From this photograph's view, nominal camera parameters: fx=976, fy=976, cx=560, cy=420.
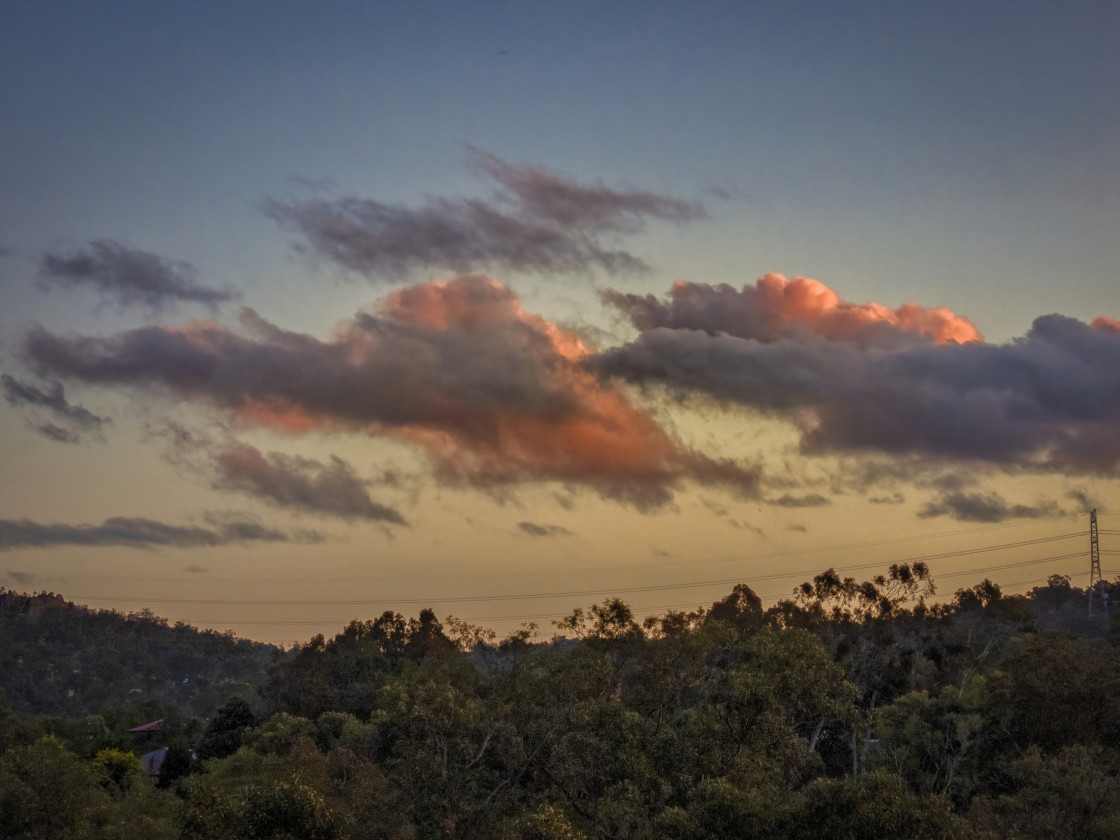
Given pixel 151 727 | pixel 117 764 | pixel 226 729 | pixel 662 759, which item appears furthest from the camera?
pixel 151 727

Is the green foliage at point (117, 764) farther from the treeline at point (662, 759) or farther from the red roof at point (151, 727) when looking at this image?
the red roof at point (151, 727)

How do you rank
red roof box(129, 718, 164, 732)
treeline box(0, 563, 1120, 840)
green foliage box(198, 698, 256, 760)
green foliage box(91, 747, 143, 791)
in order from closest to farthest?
1. treeline box(0, 563, 1120, 840)
2. green foliage box(91, 747, 143, 791)
3. green foliage box(198, 698, 256, 760)
4. red roof box(129, 718, 164, 732)

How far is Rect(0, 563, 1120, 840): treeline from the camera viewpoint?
1395 inches

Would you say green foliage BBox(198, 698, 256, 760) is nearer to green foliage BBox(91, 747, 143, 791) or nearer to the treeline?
green foliage BBox(91, 747, 143, 791)

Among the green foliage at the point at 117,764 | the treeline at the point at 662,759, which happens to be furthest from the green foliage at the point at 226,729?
the treeline at the point at 662,759

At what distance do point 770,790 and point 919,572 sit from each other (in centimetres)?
7941

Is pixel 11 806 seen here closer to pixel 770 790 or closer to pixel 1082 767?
pixel 770 790

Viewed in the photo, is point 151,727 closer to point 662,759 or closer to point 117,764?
point 117,764

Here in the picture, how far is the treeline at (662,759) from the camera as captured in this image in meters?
35.4

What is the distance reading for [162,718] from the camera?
482ft

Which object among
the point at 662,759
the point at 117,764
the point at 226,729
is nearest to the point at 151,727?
the point at 226,729

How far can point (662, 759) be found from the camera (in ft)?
131

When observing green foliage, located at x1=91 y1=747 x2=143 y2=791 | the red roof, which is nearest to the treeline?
green foliage, located at x1=91 y1=747 x2=143 y2=791

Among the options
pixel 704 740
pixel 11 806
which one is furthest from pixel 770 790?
pixel 11 806
